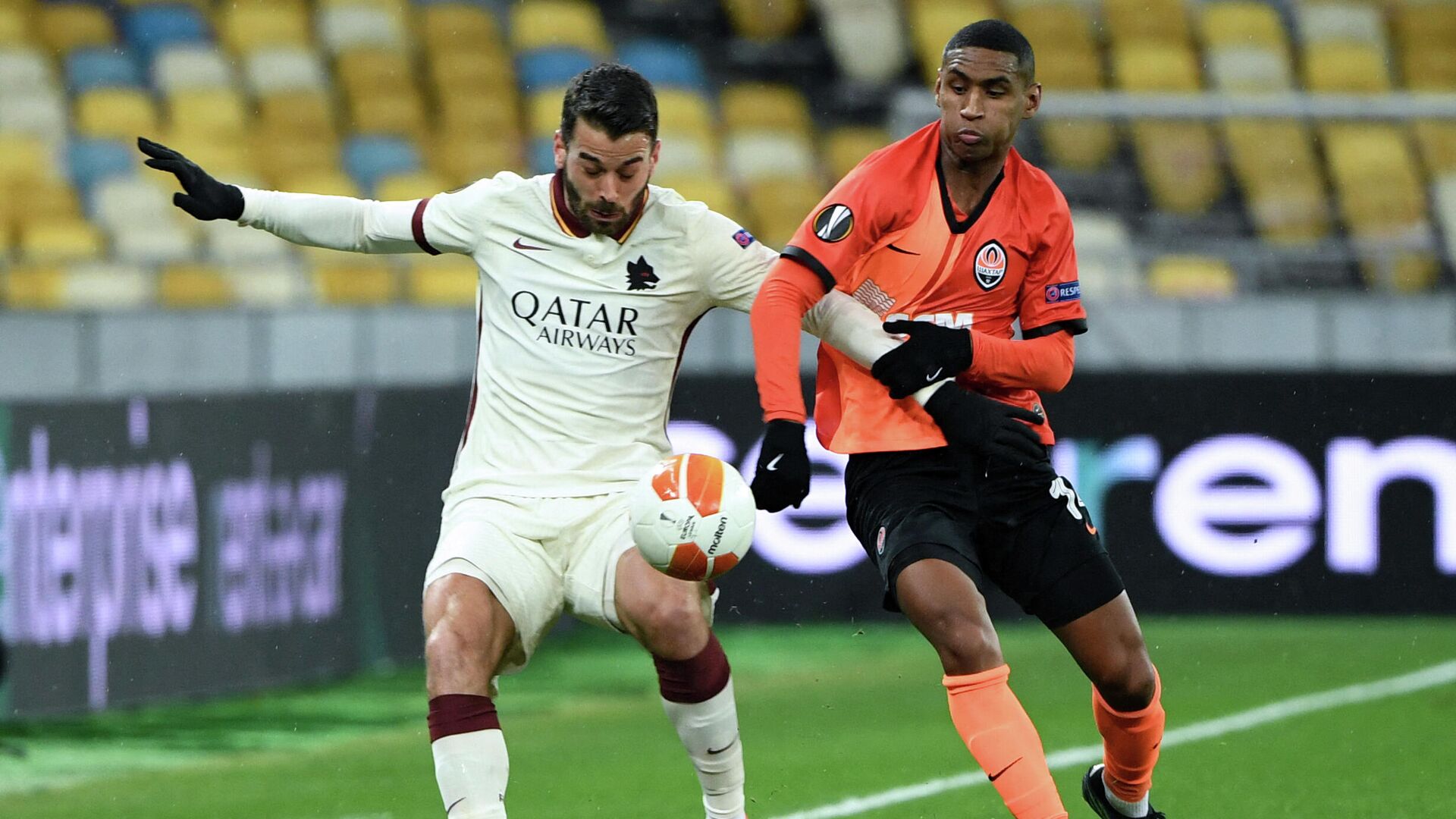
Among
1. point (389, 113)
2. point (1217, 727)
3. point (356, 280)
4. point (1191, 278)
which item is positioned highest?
point (389, 113)

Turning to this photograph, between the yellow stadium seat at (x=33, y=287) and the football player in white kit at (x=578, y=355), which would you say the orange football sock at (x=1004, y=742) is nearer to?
the football player in white kit at (x=578, y=355)

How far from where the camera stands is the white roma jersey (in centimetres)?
495

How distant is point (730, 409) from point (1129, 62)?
16.9ft

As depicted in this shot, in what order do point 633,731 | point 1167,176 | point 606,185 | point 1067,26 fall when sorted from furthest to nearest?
1. point 1067,26
2. point 1167,176
3. point 633,731
4. point 606,185

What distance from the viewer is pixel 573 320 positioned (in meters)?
4.98

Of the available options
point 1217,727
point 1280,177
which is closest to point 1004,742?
point 1217,727

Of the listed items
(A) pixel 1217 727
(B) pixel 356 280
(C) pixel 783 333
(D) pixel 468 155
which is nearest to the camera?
(C) pixel 783 333

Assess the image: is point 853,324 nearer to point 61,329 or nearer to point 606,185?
point 606,185

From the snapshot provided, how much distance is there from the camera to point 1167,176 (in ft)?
39.1

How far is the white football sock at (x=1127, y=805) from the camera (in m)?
5.29

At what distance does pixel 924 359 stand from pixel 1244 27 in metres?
10.3

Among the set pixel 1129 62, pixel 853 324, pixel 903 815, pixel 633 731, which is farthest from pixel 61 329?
pixel 1129 62

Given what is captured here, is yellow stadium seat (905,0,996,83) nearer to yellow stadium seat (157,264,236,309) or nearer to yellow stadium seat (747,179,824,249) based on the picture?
yellow stadium seat (747,179,824,249)

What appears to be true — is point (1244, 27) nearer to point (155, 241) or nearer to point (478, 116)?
point (478, 116)
